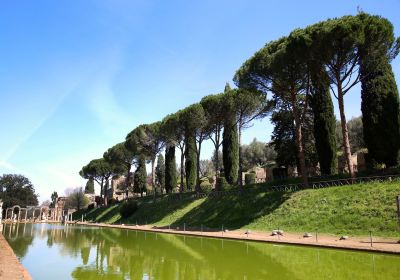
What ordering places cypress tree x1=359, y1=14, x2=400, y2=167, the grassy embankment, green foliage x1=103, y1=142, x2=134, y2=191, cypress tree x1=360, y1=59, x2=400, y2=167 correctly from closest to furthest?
the grassy embankment < cypress tree x1=359, y1=14, x2=400, y2=167 < cypress tree x1=360, y1=59, x2=400, y2=167 < green foliage x1=103, y1=142, x2=134, y2=191

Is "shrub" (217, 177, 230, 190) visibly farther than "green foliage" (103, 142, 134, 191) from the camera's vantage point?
No

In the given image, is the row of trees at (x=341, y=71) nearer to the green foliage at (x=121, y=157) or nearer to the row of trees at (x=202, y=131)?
the row of trees at (x=202, y=131)

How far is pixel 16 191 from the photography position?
274 ft

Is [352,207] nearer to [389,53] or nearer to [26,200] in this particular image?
[389,53]

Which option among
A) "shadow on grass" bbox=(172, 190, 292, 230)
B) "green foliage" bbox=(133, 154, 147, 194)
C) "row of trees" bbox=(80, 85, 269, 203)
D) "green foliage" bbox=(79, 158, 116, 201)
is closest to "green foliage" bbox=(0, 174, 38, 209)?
"green foliage" bbox=(79, 158, 116, 201)

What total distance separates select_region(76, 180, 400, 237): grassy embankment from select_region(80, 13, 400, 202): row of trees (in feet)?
9.29

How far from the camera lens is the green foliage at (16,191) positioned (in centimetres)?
8062

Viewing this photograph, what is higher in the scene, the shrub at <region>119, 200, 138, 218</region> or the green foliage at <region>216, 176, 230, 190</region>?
the green foliage at <region>216, 176, 230, 190</region>

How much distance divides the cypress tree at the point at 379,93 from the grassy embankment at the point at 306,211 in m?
4.76

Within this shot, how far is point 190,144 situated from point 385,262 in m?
35.7

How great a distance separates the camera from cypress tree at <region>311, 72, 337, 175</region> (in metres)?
28.6

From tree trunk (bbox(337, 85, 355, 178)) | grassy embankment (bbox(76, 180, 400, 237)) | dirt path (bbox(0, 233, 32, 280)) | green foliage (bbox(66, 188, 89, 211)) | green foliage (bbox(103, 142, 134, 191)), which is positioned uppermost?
green foliage (bbox(103, 142, 134, 191))

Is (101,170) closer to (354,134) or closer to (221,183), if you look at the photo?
(221,183)

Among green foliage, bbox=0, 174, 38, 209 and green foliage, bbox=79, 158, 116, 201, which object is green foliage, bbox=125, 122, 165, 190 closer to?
green foliage, bbox=79, 158, 116, 201
